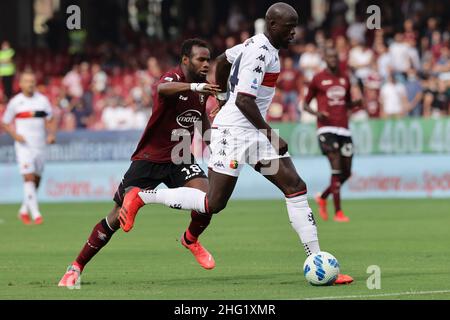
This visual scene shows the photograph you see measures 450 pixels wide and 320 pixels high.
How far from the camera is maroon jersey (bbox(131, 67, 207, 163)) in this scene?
445 inches

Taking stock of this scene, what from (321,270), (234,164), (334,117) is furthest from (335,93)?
(321,270)

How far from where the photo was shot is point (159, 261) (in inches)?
520

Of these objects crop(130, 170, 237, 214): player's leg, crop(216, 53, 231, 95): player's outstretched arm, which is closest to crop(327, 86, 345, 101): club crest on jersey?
crop(216, 53, 231, 95): player's outstretched arm

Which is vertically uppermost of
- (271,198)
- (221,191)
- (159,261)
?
(221,191)

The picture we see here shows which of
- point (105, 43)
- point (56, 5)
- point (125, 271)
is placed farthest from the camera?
point (56, 5)

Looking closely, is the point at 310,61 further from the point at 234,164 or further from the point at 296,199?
the point at 296,199

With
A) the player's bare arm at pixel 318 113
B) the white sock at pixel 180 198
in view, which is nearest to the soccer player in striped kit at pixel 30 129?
the player's bare arm at pixel 318 113

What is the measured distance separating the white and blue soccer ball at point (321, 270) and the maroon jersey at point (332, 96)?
372 inches

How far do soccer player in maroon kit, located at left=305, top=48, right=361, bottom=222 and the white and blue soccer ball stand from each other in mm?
9245

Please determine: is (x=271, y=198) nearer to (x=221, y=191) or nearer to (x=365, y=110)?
(x=365, y=110)

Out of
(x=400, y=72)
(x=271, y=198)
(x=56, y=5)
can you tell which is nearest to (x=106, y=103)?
(x=271, y=198)

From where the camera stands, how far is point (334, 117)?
19.6 m

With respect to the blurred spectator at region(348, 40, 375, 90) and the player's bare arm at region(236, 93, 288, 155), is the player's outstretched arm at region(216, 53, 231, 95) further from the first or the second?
the blurred spectator at region(348, 40, 375, 90)

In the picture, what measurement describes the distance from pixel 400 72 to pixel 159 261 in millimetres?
15968
